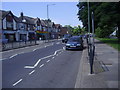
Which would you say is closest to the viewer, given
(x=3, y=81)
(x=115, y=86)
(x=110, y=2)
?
(x=115, y=86)

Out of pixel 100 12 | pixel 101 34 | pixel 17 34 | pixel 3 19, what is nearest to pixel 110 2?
pixel 100 12

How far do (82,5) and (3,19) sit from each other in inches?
901

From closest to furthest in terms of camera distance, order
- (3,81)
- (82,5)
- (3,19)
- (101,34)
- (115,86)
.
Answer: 1. (115,86)
2. (3,81)
3. (82,5)
4. (3,19)
5. (101,34)

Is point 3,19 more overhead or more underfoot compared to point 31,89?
more overhead

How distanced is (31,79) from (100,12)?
2192cm

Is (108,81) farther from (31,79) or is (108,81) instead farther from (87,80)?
(31,79)

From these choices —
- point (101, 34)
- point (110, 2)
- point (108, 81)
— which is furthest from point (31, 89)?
point (101, 34)

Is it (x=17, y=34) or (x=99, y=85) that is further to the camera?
(x=17, y=34)

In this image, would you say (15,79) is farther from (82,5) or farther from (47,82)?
(82,5)

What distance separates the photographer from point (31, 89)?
5879mm

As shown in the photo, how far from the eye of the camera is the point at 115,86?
579cm

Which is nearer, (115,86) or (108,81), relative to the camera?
(115,86)

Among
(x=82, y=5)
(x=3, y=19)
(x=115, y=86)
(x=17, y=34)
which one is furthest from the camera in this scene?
(x=17, y=34)

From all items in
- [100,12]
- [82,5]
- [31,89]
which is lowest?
[31,89]
